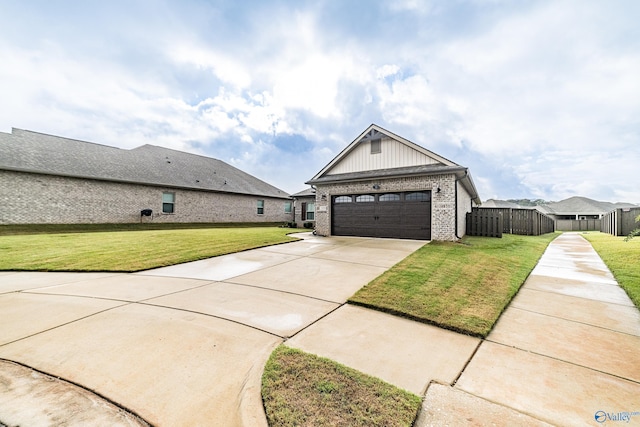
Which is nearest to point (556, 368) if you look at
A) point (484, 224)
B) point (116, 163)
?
point (484, 224)

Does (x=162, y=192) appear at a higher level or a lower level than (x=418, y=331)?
higher

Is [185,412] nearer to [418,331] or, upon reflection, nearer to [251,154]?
[418,331]

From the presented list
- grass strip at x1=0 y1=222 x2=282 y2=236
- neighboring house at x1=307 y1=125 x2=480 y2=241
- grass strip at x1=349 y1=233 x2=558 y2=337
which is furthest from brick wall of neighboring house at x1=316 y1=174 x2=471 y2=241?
grass strip at x1=0 y1=222 x2=282 y2=236

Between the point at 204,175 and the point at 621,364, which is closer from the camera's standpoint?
the point at 621,364

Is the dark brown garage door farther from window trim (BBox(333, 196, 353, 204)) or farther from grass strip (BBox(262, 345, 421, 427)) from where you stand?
grass strip (BBox(262, 345, 421, 427))

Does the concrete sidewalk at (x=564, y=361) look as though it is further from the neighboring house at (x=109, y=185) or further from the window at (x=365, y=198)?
the neighboring house at (x=109, y=185)

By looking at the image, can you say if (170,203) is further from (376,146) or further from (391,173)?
(391,173)

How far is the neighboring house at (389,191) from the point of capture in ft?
35.5

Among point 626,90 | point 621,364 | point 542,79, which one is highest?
point 542,79

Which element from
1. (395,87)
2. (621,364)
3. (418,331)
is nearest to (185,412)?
(418,331)

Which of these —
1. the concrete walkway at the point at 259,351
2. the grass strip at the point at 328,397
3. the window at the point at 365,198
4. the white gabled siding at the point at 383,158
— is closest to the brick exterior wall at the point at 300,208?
the white gabled siding at the point at 383,158

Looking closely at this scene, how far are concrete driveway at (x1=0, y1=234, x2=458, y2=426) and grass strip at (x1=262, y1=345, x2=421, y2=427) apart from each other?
0.16 metres

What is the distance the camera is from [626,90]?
10586 mm

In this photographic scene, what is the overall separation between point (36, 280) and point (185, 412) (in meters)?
6.37
